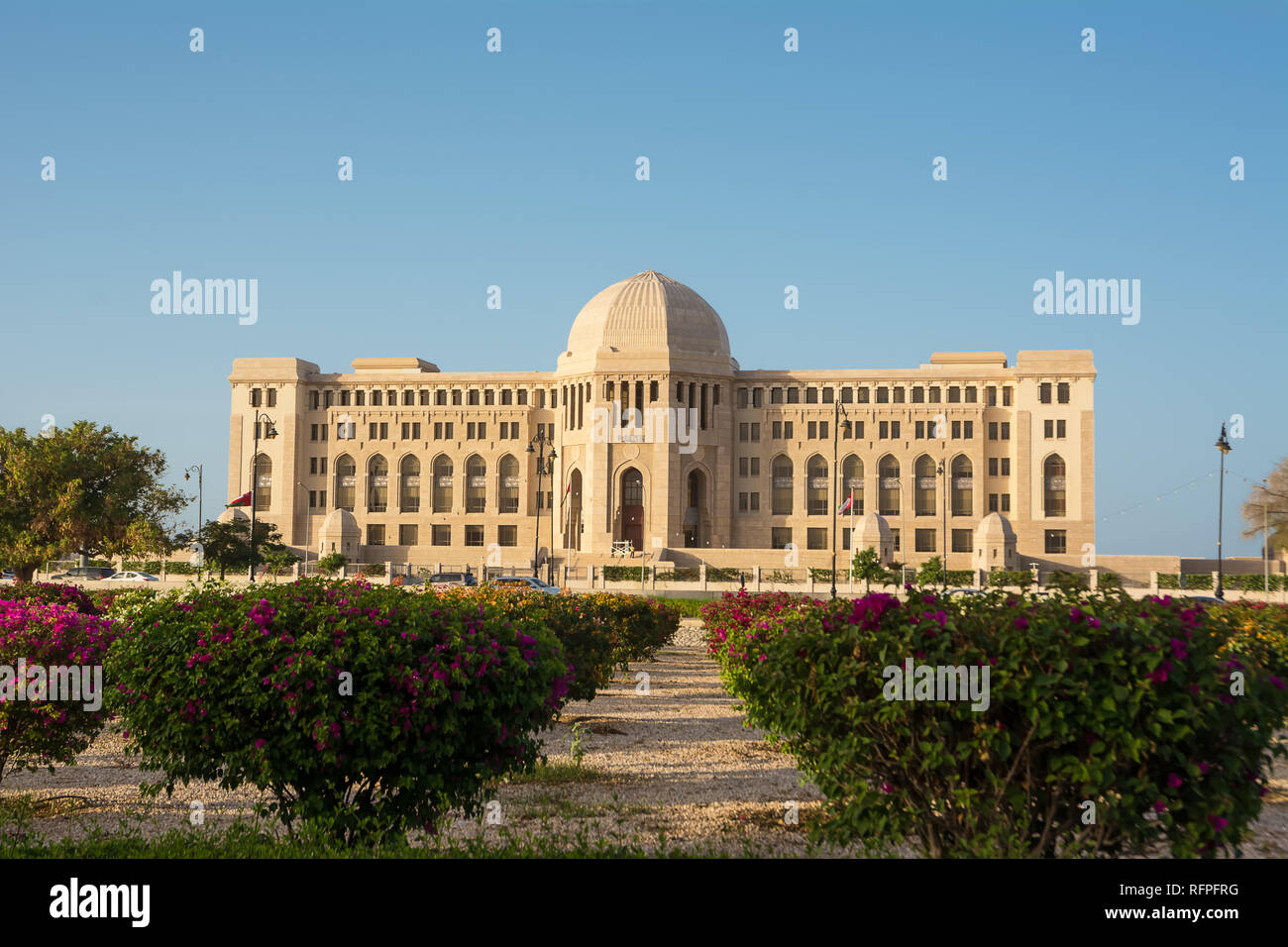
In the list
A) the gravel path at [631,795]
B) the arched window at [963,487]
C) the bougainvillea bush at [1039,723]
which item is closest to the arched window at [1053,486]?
the arched window at [963,487]

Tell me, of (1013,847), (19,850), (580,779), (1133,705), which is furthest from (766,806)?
(19,850)

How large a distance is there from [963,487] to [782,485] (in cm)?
1412

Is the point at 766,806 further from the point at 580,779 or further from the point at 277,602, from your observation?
the point at 277,602

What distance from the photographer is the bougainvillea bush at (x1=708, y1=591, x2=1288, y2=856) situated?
6.98m

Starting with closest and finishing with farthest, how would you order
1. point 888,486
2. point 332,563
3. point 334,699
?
point 334,699 < point 332,563 < point 888,486

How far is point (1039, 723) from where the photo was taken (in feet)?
23.3

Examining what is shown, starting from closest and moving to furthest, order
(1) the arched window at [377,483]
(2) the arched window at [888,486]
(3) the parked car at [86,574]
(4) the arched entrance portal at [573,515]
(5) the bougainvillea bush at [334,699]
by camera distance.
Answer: (5) the bougainvillea bush at [334,699] → (3) the parked car at [86,574] → (4) the arched entrance portal at [573,515] → (2) the arched window at [888,486] → (1) the arched window at [377,483]

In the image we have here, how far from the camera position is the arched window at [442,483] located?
86.4m

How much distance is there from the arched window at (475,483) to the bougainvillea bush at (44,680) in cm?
7400

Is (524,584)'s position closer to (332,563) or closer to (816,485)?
(332,563)

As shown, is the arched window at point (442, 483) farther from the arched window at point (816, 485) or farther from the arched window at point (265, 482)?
the arched window at point (816, 485)

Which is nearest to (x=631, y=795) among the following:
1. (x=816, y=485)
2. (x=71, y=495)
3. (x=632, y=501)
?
(x=71, y=495)

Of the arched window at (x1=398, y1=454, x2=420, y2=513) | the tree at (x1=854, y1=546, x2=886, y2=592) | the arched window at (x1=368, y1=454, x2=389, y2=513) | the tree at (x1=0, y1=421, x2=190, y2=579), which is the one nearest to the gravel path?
the tree at (x1=0, y1=421, x2=190, y2=579)

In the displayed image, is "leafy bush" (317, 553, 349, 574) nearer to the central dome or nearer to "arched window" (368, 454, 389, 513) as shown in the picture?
"arched window" (368, 454, 389, 513)
